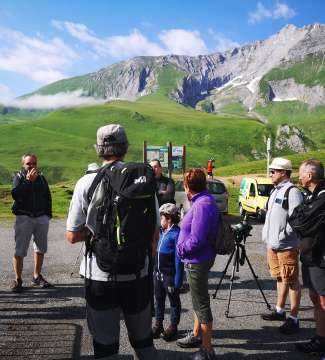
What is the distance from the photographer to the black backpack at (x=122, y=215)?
376cm

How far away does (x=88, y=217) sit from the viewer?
3.91 meters

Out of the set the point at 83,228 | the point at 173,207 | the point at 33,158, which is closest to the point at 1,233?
the point at 33,158

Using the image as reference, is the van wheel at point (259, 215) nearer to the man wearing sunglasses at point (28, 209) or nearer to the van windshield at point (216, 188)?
the van windshield at point (216, 188)

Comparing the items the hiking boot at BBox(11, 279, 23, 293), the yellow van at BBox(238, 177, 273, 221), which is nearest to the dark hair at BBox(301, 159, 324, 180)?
the hiking boot at BBox(11, 279, 23, 293)

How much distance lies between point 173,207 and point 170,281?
111 cm

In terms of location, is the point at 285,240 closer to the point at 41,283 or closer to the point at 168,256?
the point at 168,256

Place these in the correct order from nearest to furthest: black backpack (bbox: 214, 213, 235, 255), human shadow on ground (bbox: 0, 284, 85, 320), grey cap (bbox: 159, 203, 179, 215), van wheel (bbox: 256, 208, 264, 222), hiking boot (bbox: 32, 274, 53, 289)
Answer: black backpack (bbox: 214, 213, 235, 255), grey cap (bbox: 159, 203, 179, 215), human shadow on ground (bbox: 0, 284, 85, 320), hiking boot (bbox: 32, 274, 53, 289), van wheel (bbox: 256, 208, 264, 222)

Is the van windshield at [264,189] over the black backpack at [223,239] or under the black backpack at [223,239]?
under

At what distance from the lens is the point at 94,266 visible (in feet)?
12.9

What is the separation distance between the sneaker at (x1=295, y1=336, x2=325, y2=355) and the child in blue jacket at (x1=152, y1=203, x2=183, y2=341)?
1836mm

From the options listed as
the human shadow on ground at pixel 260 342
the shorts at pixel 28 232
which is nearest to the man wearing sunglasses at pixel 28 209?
the shorts at pixel 28 232

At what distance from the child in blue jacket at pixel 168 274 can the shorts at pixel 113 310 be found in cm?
233

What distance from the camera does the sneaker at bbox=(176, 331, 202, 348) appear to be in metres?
6.25

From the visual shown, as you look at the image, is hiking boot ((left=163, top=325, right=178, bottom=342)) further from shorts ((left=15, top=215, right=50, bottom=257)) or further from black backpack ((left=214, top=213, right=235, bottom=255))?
shorts ((left=15, top=215, right=50, bottom=257))
